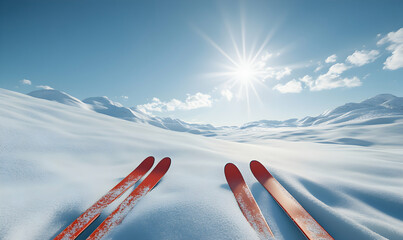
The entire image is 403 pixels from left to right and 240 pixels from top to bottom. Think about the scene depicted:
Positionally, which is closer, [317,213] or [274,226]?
[274,226]

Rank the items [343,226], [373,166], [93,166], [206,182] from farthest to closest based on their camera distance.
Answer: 1. [373,166]
2. [93,166]
3. [206,182]
4. [343,226]

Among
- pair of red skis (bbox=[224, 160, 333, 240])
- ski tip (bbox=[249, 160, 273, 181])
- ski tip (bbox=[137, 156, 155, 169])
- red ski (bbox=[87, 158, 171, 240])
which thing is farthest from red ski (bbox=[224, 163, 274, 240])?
ski tip (bbox=[137, 156, 155, 169])

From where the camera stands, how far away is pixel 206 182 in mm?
1933

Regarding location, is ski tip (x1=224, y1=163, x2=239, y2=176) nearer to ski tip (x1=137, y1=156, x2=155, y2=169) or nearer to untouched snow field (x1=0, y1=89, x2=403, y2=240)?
untouched snow field (x1=0, y1=89, x2=403, y2=240)

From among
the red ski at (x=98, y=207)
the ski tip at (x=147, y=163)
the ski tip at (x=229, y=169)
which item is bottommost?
the red ski at (x=98, y=207)

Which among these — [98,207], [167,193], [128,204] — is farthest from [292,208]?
[98,207]

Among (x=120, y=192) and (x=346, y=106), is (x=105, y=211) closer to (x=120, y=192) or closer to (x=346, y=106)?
(x=120, y=192)

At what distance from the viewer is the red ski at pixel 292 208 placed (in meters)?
1.26

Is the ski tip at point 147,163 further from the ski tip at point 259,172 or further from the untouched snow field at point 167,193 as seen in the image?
the ski tip at point 259,172

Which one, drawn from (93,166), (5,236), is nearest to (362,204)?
(5,236)

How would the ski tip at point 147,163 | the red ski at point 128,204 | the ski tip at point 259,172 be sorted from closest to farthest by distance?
the red ski at point 128,204, the ski tip at point 259,172, the ski tip at point 147,163

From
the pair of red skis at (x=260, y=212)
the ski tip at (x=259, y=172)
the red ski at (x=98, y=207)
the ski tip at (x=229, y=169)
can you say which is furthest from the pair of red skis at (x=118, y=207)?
the ski tip at (x=259, y=172)

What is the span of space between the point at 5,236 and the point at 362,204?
3.27 metres

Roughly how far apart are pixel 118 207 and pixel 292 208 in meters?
1.72
